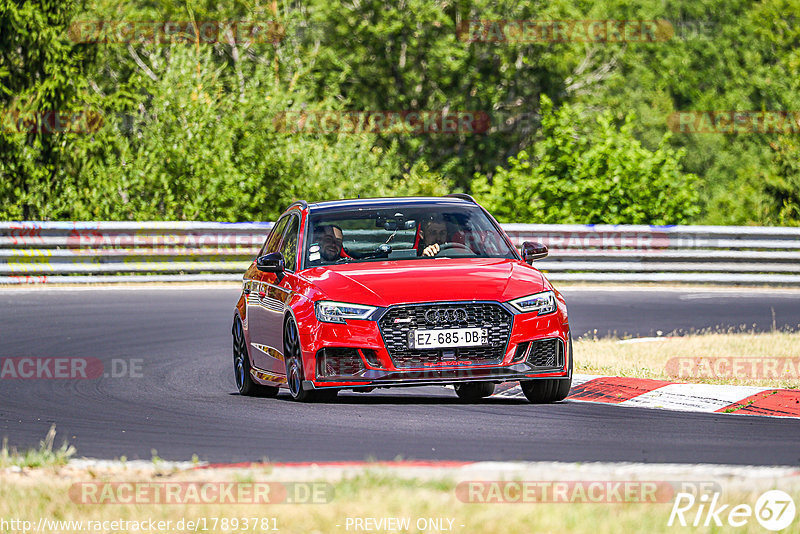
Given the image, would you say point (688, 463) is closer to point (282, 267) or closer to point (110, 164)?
point (282, 267)

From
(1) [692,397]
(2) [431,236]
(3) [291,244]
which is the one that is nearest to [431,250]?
(2) [431,236]

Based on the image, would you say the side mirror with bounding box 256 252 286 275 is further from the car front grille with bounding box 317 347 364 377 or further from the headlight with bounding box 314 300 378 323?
the car front grille with bounding box 317 347 364 377

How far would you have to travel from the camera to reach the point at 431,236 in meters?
11.1

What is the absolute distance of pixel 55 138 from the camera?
1089 inches

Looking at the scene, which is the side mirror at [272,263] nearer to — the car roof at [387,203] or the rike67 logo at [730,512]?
the car roof at [387,203]

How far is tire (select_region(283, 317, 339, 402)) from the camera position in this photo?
10203 millimetres

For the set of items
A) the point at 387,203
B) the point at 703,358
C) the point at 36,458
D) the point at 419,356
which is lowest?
the point at 703,358

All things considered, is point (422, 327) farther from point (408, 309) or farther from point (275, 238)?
point (275, 238)

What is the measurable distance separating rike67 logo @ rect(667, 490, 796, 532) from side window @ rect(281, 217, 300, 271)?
5386 mm

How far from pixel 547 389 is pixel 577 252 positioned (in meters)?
13.9

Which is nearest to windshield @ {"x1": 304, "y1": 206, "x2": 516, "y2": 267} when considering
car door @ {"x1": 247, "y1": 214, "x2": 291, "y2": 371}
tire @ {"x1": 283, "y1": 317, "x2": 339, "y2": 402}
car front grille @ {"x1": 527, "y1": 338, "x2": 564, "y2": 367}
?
car door @ {"x1": 247, "y1": 214, "x2": 291, "y2": 371}

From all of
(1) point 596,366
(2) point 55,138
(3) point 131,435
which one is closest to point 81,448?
(3) point 131,435

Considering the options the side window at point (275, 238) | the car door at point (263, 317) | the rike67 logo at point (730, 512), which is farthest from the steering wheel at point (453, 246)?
the rike67 logo at point (730, 512)

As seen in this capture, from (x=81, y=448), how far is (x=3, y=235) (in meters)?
15.4
